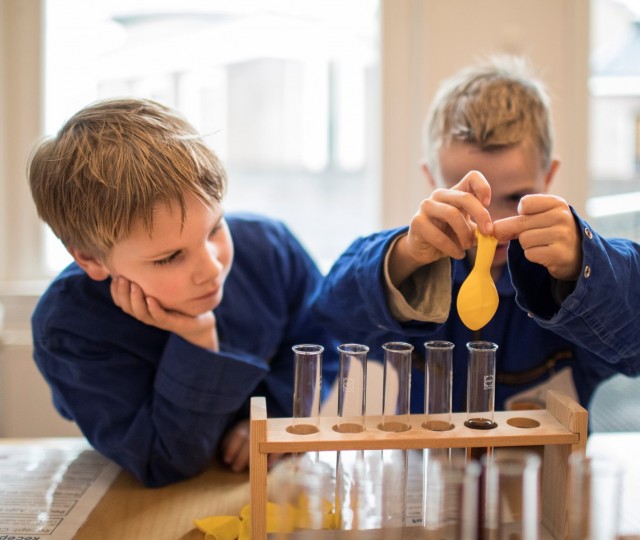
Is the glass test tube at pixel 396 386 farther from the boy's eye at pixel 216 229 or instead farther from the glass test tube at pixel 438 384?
the boy's eye at pixel 216 229

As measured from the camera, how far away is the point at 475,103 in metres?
1.02

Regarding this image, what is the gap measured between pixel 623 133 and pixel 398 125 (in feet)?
1.93

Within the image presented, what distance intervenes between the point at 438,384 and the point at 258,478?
196 mm

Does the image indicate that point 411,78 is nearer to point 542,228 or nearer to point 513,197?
point 513,197

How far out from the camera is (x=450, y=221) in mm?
750

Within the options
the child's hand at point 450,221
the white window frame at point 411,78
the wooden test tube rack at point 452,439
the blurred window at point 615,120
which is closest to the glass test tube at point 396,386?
the wooden test tube rack at point 452,439

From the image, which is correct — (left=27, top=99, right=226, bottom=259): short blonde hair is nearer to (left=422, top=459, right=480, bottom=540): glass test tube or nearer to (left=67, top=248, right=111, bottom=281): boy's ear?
(left=67, top=248, right=111, bottom=281): boy's ear

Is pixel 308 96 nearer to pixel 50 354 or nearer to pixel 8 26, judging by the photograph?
pixel 8 26

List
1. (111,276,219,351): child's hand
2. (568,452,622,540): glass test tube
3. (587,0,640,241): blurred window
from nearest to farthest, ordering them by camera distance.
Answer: (568,452,622,540): glass test tube
(111,276,219,351): child's hand
(587,0,640,241): blurred window

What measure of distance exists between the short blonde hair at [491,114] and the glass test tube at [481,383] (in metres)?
0.34

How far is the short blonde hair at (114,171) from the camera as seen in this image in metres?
0.87


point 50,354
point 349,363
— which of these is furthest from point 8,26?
point 349,363

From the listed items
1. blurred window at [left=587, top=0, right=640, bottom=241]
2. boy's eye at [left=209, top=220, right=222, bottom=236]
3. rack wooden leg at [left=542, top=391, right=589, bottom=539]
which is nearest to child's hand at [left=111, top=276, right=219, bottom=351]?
boy's eye at [left=209, top=220, right=222, bottom=236]

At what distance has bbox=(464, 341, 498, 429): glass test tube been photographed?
2.40 ft
